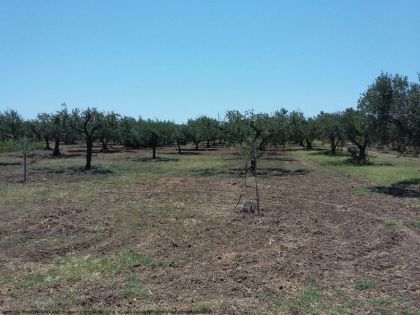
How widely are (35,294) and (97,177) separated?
23.6 m

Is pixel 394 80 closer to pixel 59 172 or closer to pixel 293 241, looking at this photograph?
pixel 293 241

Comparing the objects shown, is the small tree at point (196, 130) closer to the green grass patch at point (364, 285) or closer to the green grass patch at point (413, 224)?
the green grass patch at point (413, 224)

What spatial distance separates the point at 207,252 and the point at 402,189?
18.5 m

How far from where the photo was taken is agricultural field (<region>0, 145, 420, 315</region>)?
8539mm

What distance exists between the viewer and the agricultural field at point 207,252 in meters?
8.54

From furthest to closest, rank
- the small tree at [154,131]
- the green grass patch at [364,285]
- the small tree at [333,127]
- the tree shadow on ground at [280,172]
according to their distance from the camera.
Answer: the small tree at [154,131], the small tree at [333,127], the tree shadow on ground at [280,172], the green grass patch at [364,285]

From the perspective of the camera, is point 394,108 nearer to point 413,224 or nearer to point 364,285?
point 413,224

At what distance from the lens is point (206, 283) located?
375 inches

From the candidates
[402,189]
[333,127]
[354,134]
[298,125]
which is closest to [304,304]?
[402,189]

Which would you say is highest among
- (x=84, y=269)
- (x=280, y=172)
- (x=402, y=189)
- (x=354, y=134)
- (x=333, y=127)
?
(x=333, y=127)

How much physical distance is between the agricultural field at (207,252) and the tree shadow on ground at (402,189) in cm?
38

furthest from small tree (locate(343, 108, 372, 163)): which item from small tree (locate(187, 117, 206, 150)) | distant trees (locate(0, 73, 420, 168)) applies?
small tree (locate(187, 117, 206, 150))

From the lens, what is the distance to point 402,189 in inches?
1054

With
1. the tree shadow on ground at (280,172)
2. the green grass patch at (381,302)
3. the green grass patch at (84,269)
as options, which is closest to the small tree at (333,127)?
the tree shadow on ground at (280,172)
